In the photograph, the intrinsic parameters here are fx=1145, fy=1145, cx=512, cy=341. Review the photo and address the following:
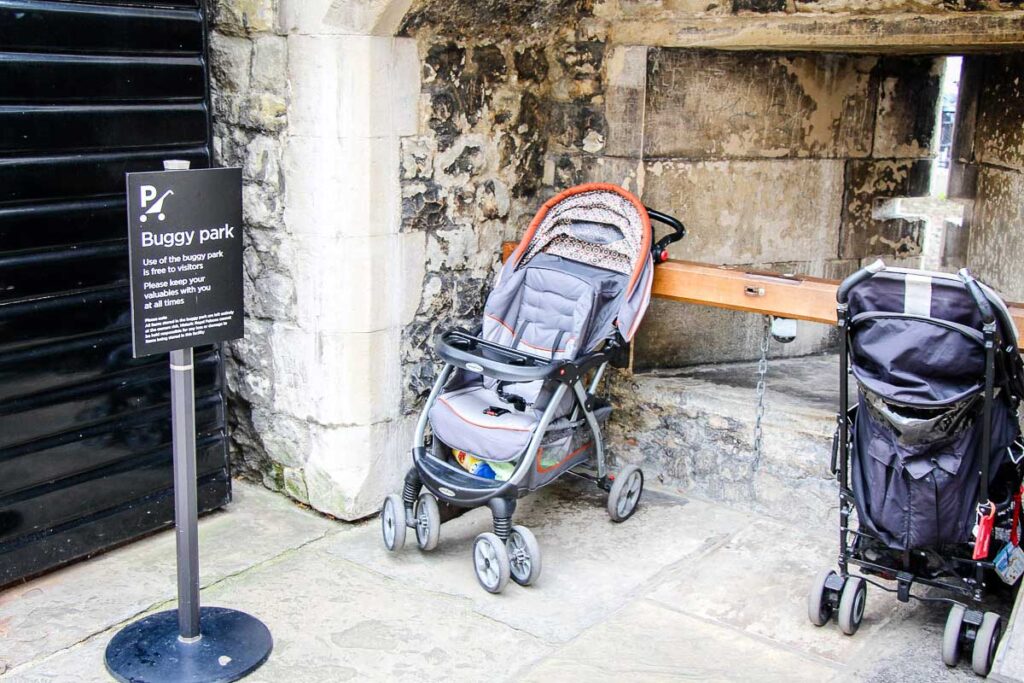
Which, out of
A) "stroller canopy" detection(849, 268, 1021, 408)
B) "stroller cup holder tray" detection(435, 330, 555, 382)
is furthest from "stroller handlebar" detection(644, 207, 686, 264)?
"stroller canopy" detection(849, 268, 1021, 408)

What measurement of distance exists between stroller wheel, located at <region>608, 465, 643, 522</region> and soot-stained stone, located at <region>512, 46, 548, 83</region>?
1.64 metres

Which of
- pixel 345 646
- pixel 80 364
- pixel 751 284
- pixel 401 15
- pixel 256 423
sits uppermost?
pixel 401 15

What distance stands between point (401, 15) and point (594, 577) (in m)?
2.07

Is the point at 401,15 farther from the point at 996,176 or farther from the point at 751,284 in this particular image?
the point at 996,176

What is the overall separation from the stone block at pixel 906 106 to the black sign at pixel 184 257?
3154mm

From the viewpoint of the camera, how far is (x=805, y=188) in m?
5.06

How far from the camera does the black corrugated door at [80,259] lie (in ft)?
11.7

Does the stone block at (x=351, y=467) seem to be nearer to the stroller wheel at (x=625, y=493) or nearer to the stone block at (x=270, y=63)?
the stroller wheel at (x=625, y=493)

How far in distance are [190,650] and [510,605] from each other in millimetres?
1022

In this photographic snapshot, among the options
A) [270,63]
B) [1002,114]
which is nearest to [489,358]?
[270,63]

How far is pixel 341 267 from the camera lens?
4180 mm

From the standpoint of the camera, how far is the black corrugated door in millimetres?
3574

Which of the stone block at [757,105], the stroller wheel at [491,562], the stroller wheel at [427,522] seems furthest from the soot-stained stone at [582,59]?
the stroller wheel at [491,562]

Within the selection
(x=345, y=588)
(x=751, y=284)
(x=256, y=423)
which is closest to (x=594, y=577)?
(x=345, y=588)
